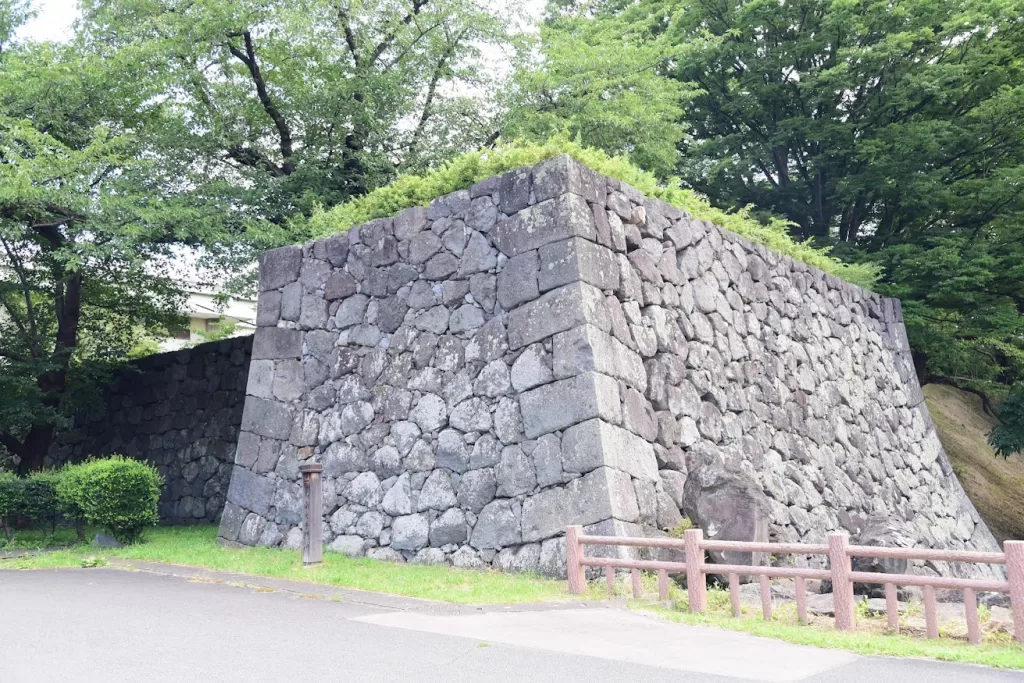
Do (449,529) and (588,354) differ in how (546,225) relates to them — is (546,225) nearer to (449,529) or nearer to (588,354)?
(588,354)

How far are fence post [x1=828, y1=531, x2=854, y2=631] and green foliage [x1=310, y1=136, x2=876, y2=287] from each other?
4957 millimetres

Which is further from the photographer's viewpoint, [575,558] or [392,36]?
[392,36]

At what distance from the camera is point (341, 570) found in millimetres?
8758

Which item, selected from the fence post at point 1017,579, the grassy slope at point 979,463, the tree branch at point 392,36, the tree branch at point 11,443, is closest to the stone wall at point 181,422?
the tree branch at point 11,443

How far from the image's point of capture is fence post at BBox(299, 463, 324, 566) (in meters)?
9.03

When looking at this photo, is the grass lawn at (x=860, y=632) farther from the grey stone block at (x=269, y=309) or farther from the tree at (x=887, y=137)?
the tree at (x=887, y=137)

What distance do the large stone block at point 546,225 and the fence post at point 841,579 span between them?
13.0ft

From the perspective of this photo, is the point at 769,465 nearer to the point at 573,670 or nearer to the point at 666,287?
the point at 666,287

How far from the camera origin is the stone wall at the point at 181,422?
50.6ft

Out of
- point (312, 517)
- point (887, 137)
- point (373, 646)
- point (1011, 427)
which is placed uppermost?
point (887, 137)

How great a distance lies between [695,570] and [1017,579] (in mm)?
2224

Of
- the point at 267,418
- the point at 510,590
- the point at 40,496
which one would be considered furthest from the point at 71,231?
the point at 510,590

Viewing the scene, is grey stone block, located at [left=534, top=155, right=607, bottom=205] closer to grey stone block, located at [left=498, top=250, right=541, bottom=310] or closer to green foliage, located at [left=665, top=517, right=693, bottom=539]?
grey stone block, located at [left=498, top=250, right=541, bottom=310]

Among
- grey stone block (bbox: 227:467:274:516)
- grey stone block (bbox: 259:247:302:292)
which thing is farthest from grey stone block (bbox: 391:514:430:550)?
grey stone block (bbox: 259:247:302:292)
